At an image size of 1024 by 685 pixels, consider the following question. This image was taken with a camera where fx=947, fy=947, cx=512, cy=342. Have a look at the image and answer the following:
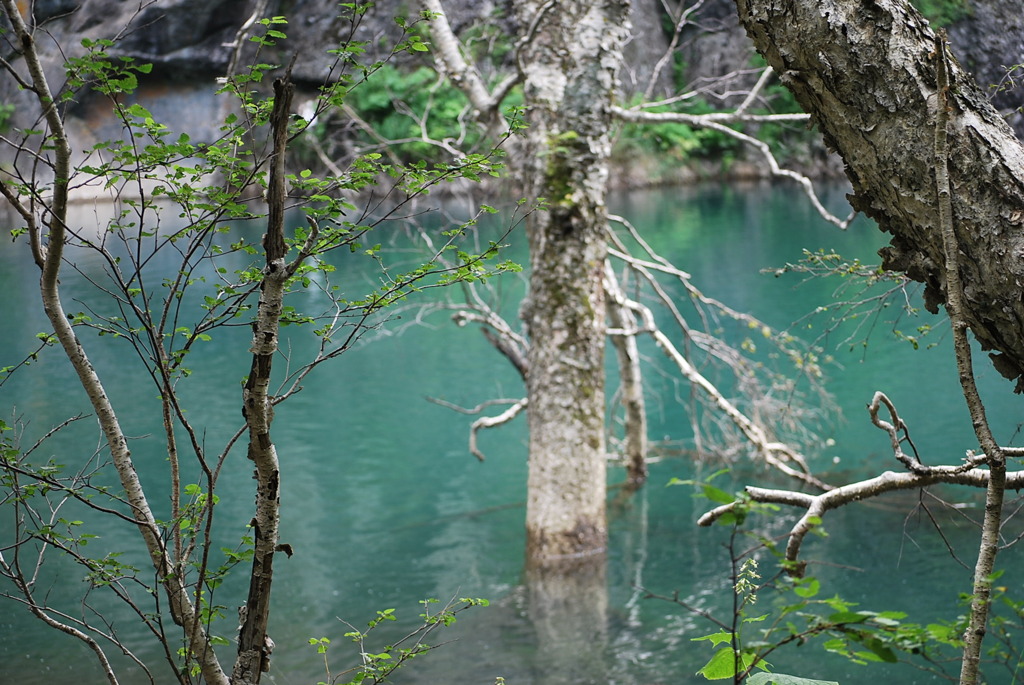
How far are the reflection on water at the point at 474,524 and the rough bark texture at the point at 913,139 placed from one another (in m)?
1.06

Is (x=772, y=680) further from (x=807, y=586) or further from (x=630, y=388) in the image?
(x=630, y=388)

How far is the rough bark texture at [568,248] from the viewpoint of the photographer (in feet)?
18.2

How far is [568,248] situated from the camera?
5.63m

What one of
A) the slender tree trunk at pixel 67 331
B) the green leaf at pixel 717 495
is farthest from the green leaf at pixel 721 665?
the slender tree trunk at pixel 67 331

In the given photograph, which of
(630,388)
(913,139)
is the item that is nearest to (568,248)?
(630,388)

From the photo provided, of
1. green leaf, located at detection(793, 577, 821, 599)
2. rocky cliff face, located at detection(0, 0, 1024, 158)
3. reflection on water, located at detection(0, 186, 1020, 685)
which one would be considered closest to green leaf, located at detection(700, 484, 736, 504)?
green leaf, located at detection(793, 577, 821, 599)

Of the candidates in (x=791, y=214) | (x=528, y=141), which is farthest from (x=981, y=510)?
(x=791, y=214)

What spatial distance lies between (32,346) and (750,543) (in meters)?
9.21

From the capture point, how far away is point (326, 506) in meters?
7.80

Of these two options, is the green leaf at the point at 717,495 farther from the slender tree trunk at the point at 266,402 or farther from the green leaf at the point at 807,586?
the slender tree trunk at the point at 266,402

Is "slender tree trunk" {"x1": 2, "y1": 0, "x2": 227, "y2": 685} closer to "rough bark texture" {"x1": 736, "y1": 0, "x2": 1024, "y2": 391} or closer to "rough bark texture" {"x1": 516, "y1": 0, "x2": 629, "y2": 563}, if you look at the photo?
"rough bark texture" {"x1": 736, "y1": 0, "x2": 1024, "y2": 391}

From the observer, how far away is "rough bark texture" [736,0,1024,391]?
79.0 inches

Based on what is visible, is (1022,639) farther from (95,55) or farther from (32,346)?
(32,346)

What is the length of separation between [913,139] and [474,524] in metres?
5.75
